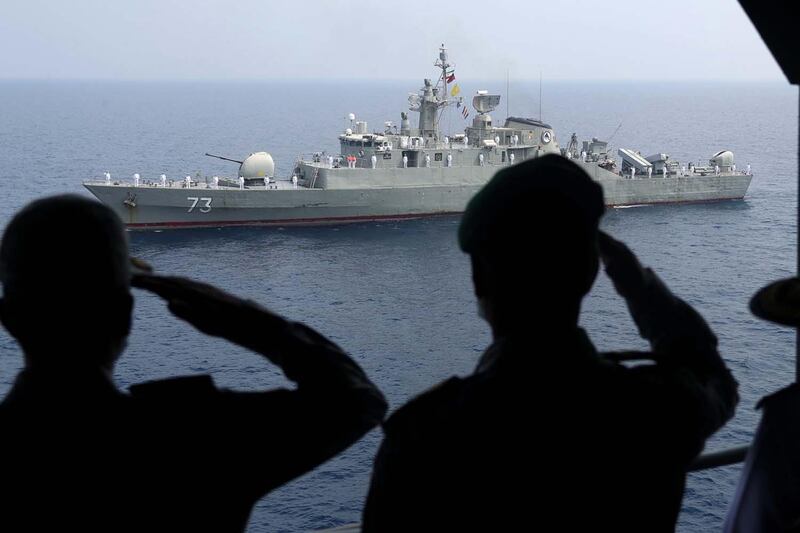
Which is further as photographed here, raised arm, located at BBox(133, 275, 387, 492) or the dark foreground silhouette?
the dark foreground silhouette

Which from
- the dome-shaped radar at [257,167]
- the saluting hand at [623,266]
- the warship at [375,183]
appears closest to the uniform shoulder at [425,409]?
the saluting hand at [623,266]

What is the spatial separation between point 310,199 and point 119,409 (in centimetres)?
A: 3727

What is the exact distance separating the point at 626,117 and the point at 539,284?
448 ft

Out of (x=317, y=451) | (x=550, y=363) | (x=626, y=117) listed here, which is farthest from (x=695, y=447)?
(x=626, y=117)

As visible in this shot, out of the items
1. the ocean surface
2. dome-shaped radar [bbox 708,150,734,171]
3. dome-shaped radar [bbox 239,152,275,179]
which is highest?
dome-shaped radar [bbox 708,150,734,171]

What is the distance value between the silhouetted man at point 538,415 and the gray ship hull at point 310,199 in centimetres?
3681

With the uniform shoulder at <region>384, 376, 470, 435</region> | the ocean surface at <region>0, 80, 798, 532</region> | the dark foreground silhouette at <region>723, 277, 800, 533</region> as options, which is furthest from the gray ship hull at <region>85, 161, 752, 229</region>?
the uniform shoulder at <region>384, 376, 470, 435</region>

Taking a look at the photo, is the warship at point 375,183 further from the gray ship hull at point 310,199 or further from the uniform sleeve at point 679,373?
the uniform sleeve at point 679,373

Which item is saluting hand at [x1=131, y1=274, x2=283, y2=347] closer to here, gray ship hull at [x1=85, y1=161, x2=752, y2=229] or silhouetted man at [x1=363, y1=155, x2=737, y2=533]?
silhouetted man at [x1=363, y1=155, x2=737, y2=533]

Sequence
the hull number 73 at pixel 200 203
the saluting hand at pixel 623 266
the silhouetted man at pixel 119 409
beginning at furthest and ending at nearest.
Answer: the hull number 73 at pixel 200 203 → the saluting hand at pixel 623 266 → the silhouetted man at pixel 119 409

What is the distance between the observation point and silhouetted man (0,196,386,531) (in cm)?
149

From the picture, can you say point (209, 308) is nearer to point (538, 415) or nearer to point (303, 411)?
point (303, 411)

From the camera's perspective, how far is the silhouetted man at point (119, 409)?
1.49 meters

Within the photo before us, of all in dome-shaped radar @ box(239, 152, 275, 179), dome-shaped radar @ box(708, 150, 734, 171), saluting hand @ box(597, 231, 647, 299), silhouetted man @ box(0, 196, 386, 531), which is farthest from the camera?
dome-shaped radar @ box(708, 150, 734, 171)
